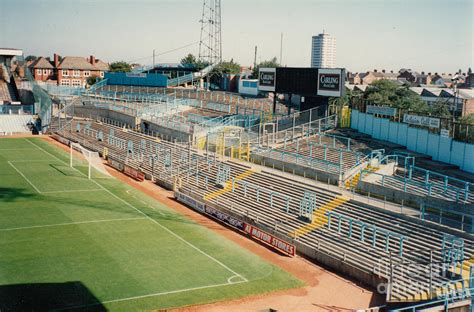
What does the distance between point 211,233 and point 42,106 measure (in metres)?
55.8

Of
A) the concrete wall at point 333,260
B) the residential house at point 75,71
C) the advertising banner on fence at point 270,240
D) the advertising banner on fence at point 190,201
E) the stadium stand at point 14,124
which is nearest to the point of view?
the concrete wall at point 333,260

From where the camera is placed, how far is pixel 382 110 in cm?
4397

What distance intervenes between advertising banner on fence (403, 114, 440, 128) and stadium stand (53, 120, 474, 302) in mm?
10329

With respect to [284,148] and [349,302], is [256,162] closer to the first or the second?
[284,148]

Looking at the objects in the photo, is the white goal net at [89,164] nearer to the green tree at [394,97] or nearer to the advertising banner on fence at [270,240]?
the advertising banner on fence at [270,240]

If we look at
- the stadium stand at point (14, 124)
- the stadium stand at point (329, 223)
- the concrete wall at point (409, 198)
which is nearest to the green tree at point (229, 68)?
the stadium stand at point (14, 124)

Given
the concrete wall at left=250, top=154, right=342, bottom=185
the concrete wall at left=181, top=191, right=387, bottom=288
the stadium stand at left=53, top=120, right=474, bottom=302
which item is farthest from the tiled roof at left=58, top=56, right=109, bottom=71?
the concrete wall at left=181, top=191, right=387, bottom=288

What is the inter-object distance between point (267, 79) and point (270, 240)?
27.3m

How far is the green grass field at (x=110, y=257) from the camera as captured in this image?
2150 cm

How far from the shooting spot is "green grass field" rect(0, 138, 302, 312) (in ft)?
70.5

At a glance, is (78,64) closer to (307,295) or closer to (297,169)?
(297,169)

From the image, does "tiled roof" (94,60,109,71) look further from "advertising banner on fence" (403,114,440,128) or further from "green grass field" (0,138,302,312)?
Answer: "advertising banner on fence" (403,114,440,128)

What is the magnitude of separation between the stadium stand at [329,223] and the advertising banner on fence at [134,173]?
862mm

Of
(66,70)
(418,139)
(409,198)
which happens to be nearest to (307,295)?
(409,198)
